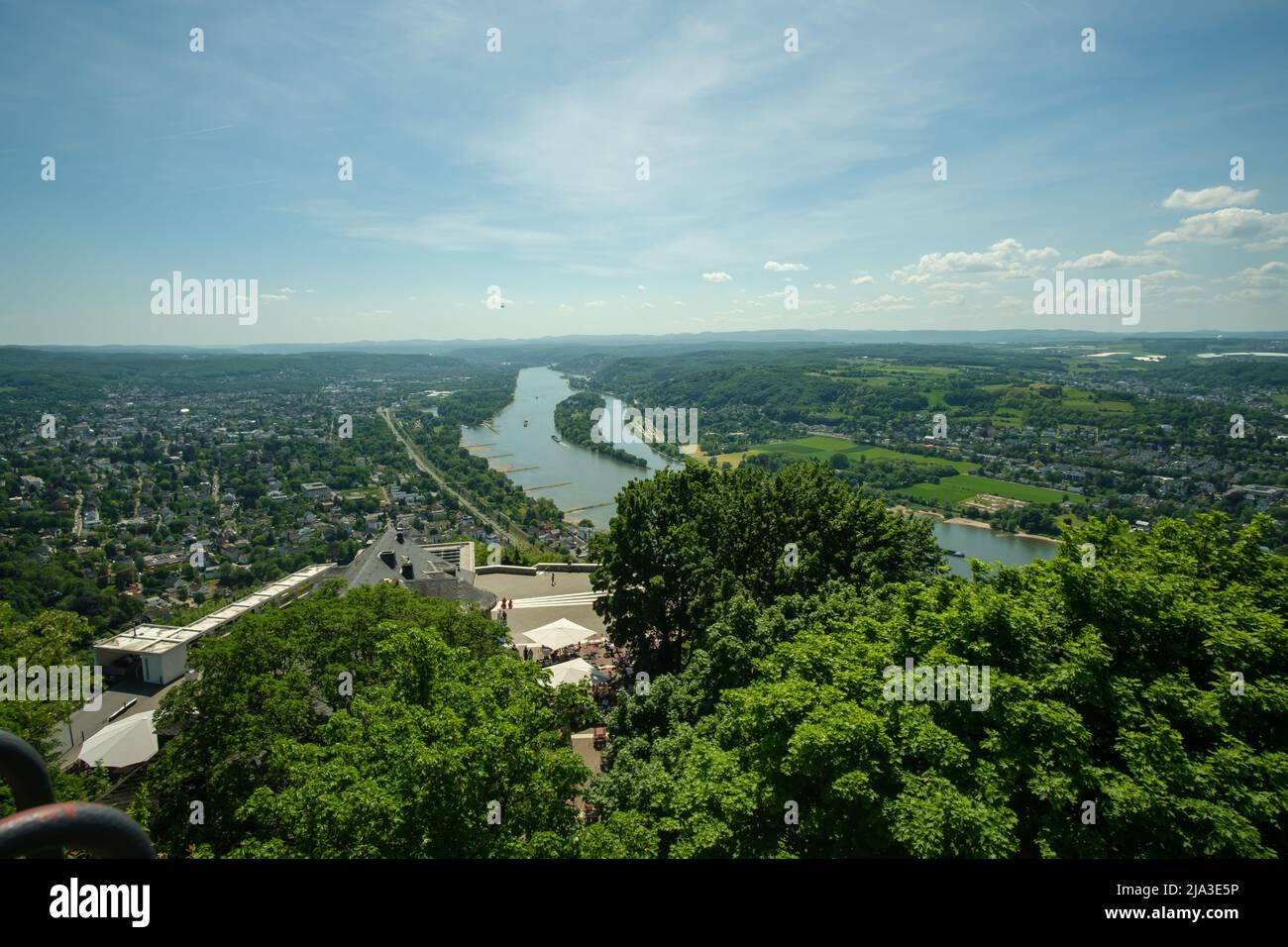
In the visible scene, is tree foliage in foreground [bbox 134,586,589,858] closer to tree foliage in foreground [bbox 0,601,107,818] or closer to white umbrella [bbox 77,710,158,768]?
tree foliage in foreground [bbox 0,601,107,818]

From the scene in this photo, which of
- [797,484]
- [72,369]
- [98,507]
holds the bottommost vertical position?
[98,507]

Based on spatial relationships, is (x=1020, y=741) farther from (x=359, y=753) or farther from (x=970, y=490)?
(x=970, y=490)

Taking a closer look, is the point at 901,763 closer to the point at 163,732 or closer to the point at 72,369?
the point at 163,732

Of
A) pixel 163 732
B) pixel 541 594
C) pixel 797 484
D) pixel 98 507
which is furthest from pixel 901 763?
pixel 98 507

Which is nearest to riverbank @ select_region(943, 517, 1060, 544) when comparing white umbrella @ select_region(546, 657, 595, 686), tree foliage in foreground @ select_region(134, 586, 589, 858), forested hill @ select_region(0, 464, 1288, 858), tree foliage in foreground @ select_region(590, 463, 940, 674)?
tree foliage in foreground @ select_region(590, 463, 940, 674)
